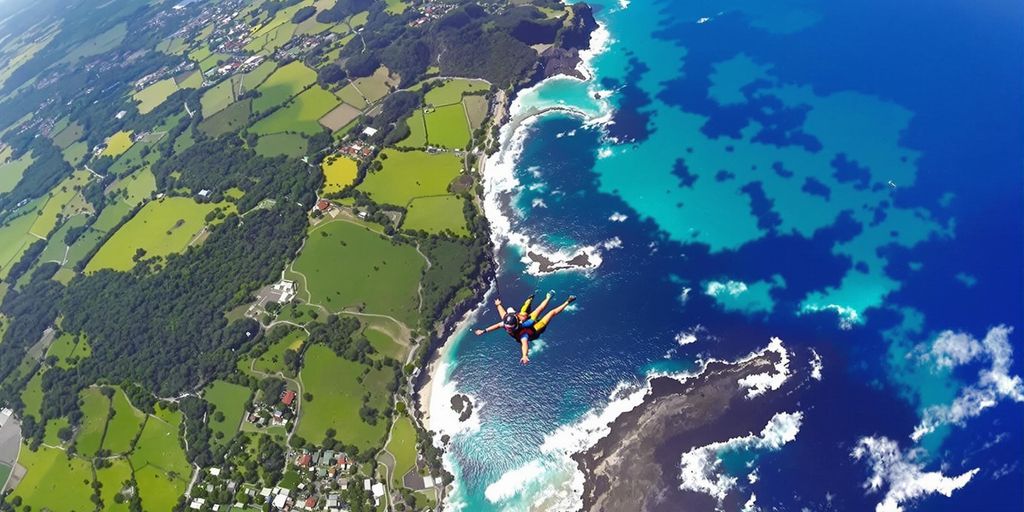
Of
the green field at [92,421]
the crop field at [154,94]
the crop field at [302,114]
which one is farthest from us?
the crop field at [154,94]

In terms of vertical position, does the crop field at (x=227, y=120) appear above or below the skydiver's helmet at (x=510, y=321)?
below

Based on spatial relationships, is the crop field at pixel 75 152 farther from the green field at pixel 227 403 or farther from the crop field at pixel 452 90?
the green field at pixel 227 403

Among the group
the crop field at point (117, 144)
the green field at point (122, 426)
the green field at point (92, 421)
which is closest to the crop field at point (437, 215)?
the green field at point (122, 426)

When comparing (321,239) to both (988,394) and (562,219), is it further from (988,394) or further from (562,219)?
(988,394)

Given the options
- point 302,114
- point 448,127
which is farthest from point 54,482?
point 448,127

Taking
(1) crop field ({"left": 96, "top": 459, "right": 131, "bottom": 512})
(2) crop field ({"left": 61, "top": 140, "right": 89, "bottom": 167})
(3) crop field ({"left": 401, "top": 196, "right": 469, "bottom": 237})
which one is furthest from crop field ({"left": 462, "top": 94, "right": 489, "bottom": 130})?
(2) crop field ({"left": 61, "top": 140, "right": 89, "bottom": 167})

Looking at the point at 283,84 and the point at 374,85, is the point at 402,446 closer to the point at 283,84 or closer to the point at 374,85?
the point at 374,85

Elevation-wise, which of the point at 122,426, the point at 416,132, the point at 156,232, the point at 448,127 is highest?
the point at 448,127
